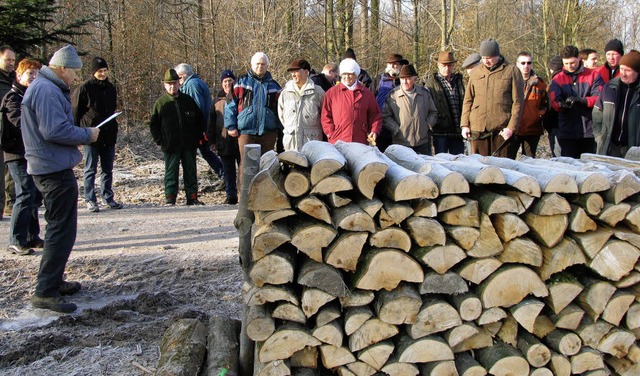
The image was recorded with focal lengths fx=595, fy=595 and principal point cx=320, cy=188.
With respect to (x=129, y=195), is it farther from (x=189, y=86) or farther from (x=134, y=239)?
(x=134, y=239)

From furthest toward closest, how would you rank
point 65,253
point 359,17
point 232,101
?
point 359,17 → point 232,101 → point 65,253

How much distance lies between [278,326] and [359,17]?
808 inches

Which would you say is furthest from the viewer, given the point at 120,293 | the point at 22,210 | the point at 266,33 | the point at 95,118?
the point at 266,33

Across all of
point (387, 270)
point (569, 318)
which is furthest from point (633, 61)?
point (387, 270)

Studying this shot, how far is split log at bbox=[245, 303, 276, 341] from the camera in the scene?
132 inches

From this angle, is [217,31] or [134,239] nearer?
[134,239]

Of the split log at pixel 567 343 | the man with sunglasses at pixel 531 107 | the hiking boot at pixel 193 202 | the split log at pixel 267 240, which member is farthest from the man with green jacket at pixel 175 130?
the split log at pixel 567 343

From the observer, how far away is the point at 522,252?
3.40 m

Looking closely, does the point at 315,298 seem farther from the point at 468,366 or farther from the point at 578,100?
the point at 578,100

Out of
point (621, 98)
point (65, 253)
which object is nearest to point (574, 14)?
point (621, 98)

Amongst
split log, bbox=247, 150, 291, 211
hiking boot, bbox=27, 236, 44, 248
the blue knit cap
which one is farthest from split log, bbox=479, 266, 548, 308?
hiking boot, bbox=27, 236, 44, 248

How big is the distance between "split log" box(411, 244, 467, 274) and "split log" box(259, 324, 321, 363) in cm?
78

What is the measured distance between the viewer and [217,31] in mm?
21484

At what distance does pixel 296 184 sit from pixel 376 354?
3.51ft
